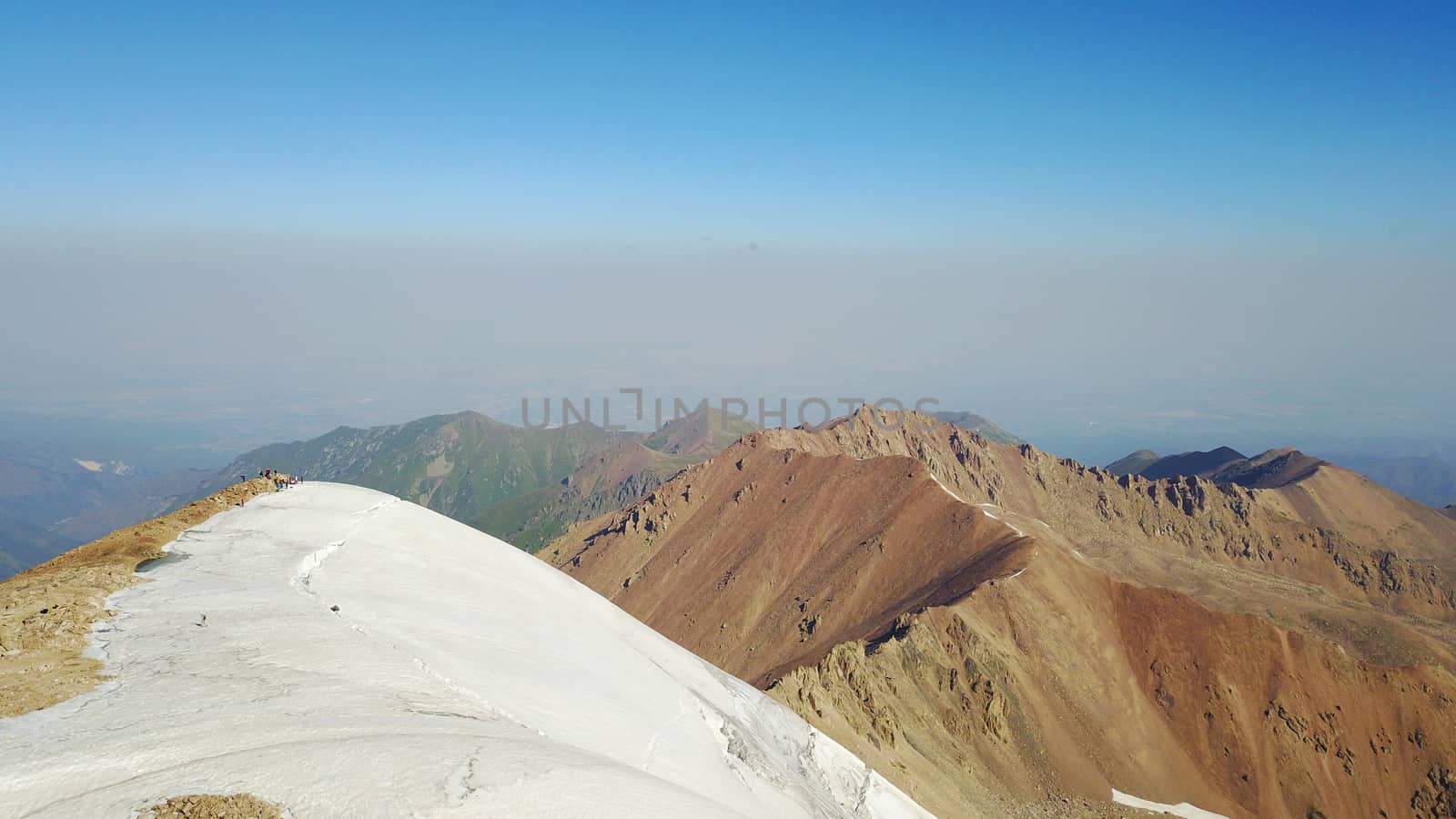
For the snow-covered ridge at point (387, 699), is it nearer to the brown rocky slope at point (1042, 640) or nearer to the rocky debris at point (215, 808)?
the rocky debris at point (215, 808)

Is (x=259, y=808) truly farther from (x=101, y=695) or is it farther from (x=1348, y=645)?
(x=1348, y=645)

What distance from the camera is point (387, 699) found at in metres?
14.9

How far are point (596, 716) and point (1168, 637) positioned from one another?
64217 millimetres

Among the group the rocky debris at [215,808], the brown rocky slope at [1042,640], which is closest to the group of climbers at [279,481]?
the rocky debris at [215,808]

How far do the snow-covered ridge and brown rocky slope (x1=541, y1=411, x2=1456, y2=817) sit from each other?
2260cm

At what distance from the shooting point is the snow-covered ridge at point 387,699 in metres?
11.5

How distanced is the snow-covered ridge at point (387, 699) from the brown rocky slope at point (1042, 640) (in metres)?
22.6

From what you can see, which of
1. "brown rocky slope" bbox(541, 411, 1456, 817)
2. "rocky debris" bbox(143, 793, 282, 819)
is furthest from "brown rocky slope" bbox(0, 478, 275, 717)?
"brown rocky slope" bbox(541, 411, 1456, 817)

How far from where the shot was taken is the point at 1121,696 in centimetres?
6425

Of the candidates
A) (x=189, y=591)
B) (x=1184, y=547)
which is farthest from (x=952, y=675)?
(x=1184, y=547)

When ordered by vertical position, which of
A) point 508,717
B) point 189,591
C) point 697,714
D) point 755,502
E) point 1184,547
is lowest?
point 1184,547

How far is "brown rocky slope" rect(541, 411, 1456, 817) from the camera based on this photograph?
58000 millimetres

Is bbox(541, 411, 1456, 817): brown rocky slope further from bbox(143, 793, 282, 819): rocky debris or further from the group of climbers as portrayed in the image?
bbox(143, 793, 282, 819): rocky debris

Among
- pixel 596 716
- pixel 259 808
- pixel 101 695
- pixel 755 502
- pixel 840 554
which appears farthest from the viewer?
pixel 755 502
